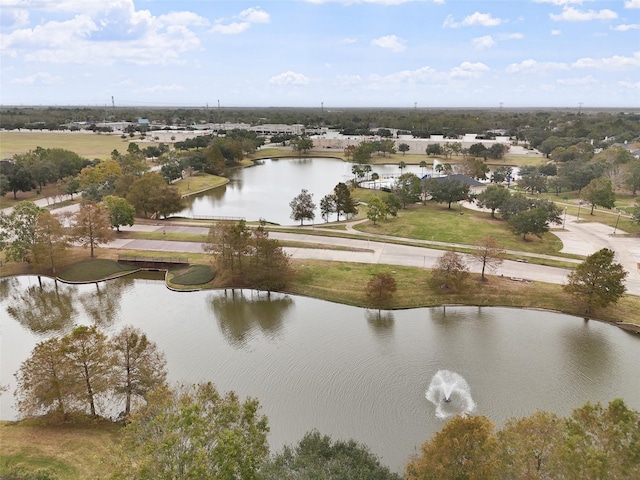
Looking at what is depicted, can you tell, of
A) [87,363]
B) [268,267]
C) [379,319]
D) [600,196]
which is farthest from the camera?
[600,196]

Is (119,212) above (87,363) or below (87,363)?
above

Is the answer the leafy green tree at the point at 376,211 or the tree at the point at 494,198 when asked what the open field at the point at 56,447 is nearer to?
the leafy green tree at the point at 376,211

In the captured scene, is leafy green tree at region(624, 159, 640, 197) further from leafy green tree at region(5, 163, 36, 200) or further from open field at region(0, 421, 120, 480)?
leafy green tree at region(5, 163, 36, 200)

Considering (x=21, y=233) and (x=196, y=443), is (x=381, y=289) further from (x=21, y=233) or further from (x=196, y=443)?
(x=21, y=233)

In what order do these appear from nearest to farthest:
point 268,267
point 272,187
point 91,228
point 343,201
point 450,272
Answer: point 450,272
point 268,267
point 91,228
point 343,201
point 272,187

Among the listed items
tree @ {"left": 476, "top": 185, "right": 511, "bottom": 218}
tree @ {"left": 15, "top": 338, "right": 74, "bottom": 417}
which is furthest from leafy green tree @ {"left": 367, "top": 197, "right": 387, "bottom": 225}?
tree @ {"left": 15, "top": 338, "right": 74, "bottom": 417}

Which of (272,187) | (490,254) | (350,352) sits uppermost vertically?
(490,254)

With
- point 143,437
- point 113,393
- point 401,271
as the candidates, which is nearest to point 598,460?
point 143,437

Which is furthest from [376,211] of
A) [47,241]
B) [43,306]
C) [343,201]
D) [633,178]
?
[633,178]
